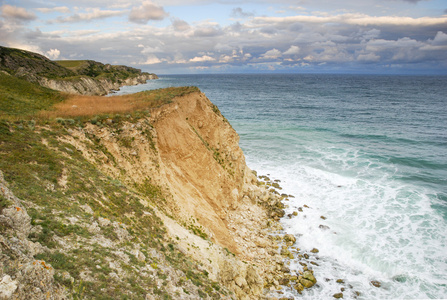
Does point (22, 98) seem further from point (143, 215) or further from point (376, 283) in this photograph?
point (376, 283)

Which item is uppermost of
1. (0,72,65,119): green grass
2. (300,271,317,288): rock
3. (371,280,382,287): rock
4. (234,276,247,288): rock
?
(0,72,65,119): green grass

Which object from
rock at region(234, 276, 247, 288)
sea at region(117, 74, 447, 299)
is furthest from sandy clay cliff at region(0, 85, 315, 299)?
sea at region(117, 74, 447, 299)

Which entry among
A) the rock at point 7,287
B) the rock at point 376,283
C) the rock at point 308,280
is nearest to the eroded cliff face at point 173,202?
the rock at point 7,287

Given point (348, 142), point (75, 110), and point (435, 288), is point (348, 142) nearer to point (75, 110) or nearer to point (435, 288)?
point (435, 288)

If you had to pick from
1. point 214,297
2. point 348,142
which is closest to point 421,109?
point 348,142

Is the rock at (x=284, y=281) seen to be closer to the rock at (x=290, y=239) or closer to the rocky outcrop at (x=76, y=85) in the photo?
the rock at (x=290, y=239)

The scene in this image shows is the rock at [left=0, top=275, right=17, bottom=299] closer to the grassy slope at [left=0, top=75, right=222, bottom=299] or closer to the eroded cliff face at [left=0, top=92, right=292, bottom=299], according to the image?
the eroded cliff face at [left=0, top=92, right=292, bottom=299]
